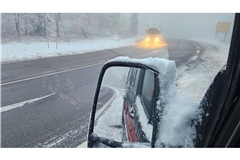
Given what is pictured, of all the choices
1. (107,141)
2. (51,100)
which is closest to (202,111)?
(107,141)

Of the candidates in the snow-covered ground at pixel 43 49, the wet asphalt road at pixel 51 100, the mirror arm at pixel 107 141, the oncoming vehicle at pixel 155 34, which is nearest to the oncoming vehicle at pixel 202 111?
the mirror arm at pixel 107 141

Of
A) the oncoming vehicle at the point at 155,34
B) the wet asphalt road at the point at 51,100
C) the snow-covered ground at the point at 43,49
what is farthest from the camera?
the snow-covered ground at the point at 43,49

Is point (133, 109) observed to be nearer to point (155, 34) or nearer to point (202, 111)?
point (202, 111)

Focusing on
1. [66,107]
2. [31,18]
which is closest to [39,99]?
[66,107]

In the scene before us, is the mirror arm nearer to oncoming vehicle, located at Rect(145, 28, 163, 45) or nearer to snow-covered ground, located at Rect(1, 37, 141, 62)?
oncoming vehicle, located at Rect(145, 28, 163, 45)

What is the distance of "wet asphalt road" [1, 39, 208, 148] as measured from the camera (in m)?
3.21

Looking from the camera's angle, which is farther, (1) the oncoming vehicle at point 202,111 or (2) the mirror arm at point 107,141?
(2) the mirror arm at point 107,141

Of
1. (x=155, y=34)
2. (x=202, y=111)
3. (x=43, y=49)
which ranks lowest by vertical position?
(x=43, y=49)

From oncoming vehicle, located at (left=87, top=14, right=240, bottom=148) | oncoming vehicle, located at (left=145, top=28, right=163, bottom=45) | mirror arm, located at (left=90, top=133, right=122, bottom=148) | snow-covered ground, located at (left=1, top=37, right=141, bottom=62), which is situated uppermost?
oncoming vehicle, located at (left=145, top=28, right=163, bottom=45)

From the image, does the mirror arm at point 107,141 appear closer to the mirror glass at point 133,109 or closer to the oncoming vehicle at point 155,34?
the mirror glass at point 133,109

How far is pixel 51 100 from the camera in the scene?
500 cm

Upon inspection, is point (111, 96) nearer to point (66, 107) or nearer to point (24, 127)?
point (66, 107)

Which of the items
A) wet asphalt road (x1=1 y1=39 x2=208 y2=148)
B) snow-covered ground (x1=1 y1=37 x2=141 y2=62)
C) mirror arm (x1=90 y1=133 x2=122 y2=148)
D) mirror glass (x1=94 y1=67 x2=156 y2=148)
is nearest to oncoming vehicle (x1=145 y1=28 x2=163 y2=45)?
wet asphalt road (x1=1 y1=39 x2=208 y2=148)

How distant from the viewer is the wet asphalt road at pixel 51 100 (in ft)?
10.5
